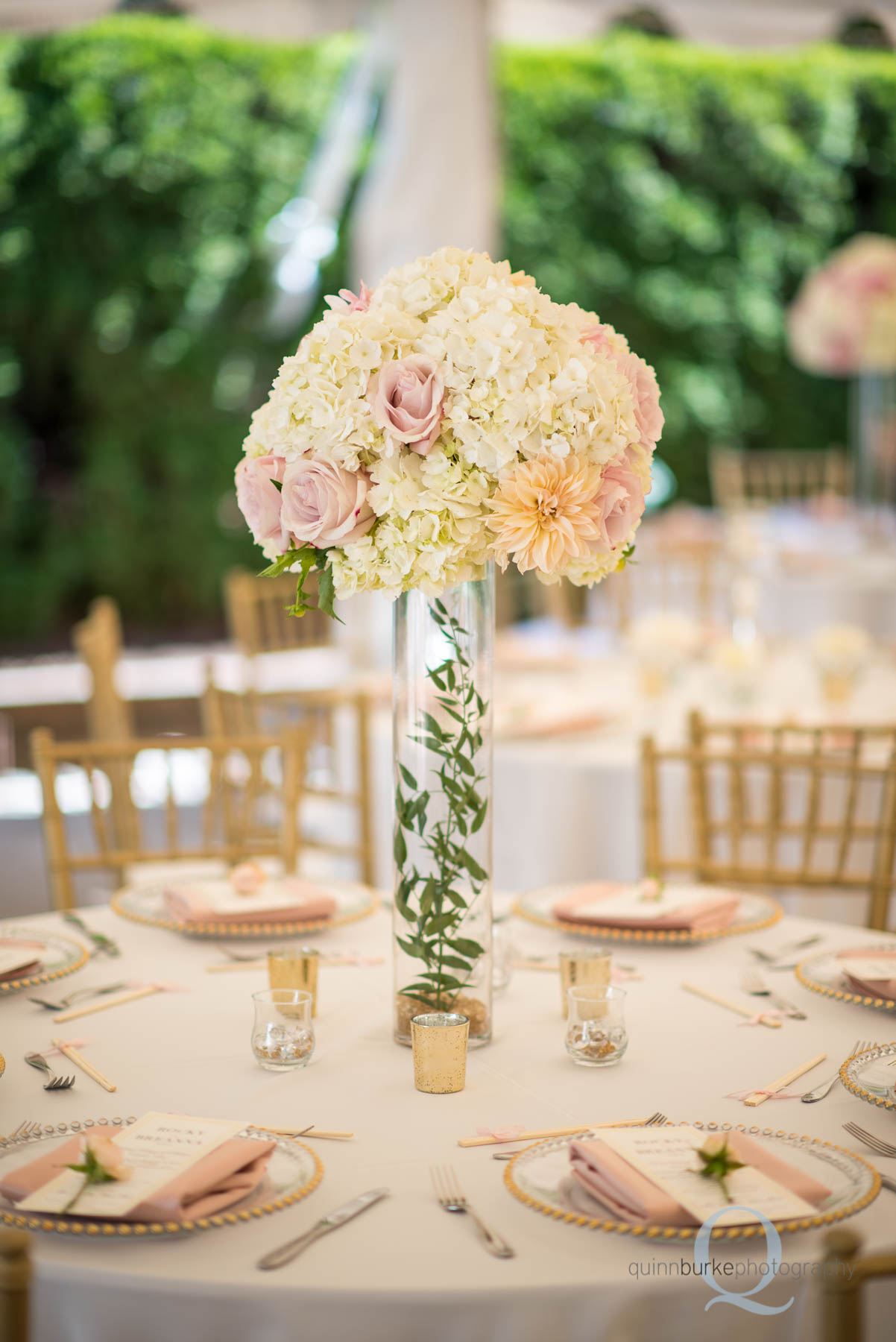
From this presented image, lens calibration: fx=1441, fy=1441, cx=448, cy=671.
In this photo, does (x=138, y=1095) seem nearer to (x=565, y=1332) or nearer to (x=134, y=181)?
(x=565, y=1332)

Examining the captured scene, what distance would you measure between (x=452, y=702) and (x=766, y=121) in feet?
30.0

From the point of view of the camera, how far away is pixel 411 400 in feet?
4.64

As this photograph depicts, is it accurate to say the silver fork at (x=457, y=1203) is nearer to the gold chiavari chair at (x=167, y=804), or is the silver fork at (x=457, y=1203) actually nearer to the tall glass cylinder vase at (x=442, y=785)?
the tall glass cylinder vase at (x=442, y=785)

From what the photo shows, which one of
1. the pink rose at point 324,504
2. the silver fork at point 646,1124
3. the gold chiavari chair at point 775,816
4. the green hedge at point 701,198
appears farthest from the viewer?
the green hedge at point 701,198

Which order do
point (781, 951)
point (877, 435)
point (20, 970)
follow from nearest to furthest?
1. point (20, 970)
2. point (781, 951)
3. point (877, 435)

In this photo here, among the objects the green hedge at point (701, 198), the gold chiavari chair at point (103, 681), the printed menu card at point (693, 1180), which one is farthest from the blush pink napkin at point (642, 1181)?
the green hedge at point (701, 198)

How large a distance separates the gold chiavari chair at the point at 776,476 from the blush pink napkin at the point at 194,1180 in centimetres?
709

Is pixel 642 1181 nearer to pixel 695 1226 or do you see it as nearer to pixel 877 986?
pixel 695 1226

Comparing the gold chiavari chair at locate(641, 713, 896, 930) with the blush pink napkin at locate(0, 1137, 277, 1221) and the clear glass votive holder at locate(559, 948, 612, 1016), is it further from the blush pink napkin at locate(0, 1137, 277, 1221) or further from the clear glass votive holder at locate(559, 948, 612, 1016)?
the blush pink napkin at locate(0, 1137, 277, 1221)

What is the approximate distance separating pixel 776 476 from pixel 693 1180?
8.34m

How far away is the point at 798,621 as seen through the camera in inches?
219

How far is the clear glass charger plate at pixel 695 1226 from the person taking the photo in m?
1.15

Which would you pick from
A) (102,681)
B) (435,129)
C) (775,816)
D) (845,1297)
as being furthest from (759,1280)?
(435,129)

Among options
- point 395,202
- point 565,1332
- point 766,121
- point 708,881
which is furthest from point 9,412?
point 565,1332
